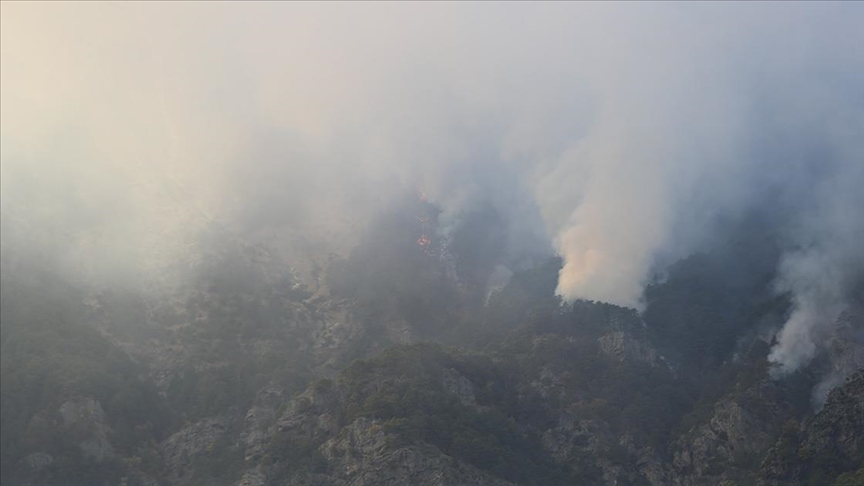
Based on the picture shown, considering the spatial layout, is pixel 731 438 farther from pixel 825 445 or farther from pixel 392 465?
pixel 392 465

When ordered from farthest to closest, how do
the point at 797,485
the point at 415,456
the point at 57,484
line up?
the point at 57,484
the point at 415,456
the point at 797,485

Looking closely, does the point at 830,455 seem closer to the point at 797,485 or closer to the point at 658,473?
the point at 797,485

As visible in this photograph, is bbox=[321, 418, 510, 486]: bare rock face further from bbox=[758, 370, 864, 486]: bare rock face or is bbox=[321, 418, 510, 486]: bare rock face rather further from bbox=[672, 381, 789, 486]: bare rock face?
bbox=[758, 370, 864, 486]: bare rock face

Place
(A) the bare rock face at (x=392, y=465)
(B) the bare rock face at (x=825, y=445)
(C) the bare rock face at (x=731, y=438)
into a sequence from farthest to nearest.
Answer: (C) the bare rock face at (x=731, y=438) < (A) the bare rock face at (x=392, y=465) < (B) the bare rock face at (x=825, y=445)

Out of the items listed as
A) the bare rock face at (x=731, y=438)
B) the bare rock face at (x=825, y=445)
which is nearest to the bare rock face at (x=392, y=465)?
the bare rock face at (x=731, y=438)

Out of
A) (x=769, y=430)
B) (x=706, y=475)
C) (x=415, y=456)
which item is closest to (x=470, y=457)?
(x=415, y=456)

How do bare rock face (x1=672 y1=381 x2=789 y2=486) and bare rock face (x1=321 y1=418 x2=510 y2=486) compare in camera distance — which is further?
bare rock face (x1=672 y1=381 x2=789 y2=486)

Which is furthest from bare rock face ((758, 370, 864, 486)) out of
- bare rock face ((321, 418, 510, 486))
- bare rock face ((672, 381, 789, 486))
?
bare rock face ((321, 418, 510, 486))

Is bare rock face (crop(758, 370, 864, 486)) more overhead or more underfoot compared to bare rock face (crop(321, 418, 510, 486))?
more underfoot

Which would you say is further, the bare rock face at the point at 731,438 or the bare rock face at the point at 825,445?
the bare rock face at the point at 731,438

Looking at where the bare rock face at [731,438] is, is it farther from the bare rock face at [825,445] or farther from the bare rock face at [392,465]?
the bare rock face at [392,465]

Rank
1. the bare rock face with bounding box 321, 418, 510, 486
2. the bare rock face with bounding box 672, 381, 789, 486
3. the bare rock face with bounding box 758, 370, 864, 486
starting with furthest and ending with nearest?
the bare rock face with bounding box 672, 381, 789, 486, the bare rock face with bounding box 321, 418, 510, 486, the bare rock face with bounding box 758, 370, 864, 486
